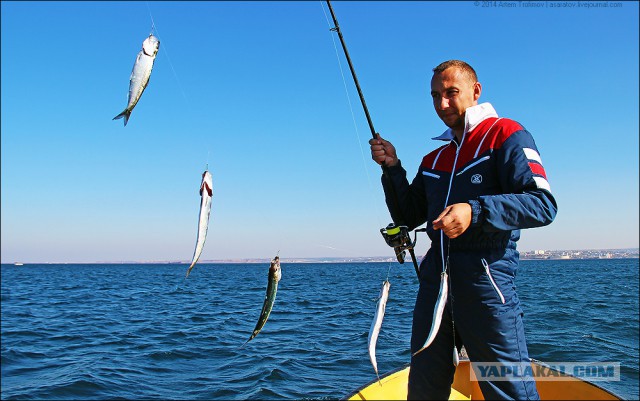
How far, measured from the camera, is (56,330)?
14180mm

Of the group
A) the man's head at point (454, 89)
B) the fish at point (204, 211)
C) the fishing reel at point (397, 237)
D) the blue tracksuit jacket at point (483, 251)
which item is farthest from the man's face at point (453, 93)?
the fish at point (204, 211)

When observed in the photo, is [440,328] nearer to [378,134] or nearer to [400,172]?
[400,172]

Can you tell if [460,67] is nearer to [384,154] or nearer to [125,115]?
[384,154]

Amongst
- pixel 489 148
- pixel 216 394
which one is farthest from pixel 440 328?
pixel 216 394

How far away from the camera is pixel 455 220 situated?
2.59 meters

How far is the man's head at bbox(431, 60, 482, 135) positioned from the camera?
126 inches

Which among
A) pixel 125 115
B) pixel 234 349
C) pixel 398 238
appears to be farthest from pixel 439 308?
pixel 234 349

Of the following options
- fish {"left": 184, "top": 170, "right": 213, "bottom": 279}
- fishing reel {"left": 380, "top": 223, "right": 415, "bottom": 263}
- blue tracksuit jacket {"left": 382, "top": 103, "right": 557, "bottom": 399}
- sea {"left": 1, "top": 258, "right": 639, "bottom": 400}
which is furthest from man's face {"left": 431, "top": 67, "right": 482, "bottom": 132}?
sea {"left": 1, "top": 258, "right": 639, "bottom": 400}

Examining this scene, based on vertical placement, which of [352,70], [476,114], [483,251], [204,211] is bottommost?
[483,251]

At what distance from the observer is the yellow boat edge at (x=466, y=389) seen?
445 centimetres

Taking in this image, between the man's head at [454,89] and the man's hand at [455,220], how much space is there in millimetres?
872

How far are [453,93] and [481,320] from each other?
1473mm

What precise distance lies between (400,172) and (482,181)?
2.67 ft

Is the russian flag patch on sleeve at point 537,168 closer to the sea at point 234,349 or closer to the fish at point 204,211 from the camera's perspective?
the fish at point 204,211
